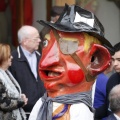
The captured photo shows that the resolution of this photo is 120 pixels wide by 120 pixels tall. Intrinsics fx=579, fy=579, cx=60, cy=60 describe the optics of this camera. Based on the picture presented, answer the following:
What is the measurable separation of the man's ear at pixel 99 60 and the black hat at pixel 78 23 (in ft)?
0.28

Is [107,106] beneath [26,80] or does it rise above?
above

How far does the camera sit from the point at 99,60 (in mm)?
4383

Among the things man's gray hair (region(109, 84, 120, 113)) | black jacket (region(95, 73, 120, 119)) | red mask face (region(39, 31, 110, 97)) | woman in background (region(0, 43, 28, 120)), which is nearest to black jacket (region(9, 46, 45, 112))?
woman in background (region(0, 43, 28, 120))

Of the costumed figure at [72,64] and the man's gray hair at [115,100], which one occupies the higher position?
the costumed figure at [72,64]

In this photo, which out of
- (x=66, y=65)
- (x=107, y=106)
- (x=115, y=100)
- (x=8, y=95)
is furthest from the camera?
(x=8, y=95)

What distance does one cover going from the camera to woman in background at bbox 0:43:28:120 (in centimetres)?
624

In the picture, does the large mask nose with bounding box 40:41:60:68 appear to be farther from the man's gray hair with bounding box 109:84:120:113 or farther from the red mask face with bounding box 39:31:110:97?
the man's gray hair with bounding box 109:84:120:113

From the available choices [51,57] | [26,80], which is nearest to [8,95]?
[26,80]

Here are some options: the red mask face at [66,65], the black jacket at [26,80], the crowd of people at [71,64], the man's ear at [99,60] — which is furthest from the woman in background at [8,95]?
the man's ear at [99,60]

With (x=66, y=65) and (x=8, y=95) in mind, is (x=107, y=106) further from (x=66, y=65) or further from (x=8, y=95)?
(x=66, y=65)

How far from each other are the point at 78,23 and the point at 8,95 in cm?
215

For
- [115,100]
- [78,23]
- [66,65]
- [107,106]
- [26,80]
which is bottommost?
[26,80]

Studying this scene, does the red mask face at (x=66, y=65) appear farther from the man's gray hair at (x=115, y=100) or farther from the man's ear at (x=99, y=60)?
the man's gray hair at (x=115, y=100)

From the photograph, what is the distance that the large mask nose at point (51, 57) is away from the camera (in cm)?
433
